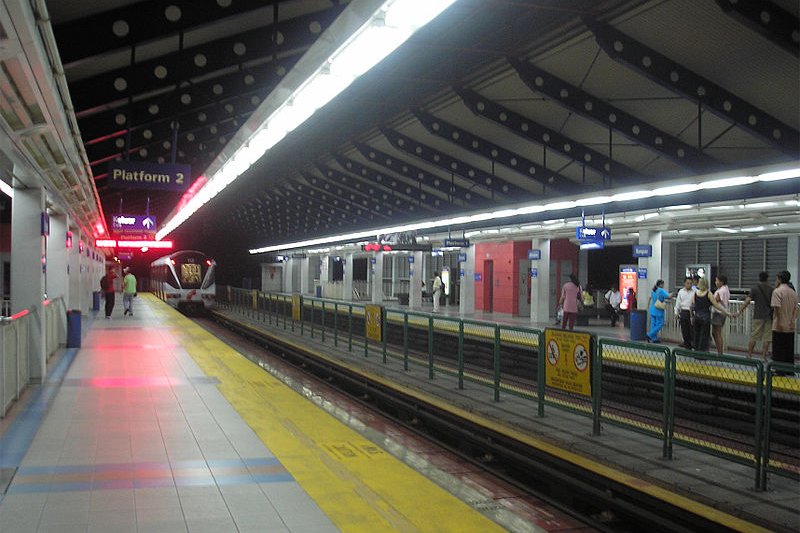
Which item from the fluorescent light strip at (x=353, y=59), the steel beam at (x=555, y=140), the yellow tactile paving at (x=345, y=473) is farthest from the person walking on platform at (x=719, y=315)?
the fluorescent light strip at (x=353, y=59)

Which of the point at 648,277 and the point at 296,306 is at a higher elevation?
the point at 648,277

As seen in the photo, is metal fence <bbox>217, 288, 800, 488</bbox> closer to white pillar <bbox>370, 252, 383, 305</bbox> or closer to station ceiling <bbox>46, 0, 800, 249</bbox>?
station ceiling <bbox>46, 0, 800, 249</bbox>

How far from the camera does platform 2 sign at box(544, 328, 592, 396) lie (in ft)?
26.3

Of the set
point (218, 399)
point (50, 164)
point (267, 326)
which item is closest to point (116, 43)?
point (50, 164)

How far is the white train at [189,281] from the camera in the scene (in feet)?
112

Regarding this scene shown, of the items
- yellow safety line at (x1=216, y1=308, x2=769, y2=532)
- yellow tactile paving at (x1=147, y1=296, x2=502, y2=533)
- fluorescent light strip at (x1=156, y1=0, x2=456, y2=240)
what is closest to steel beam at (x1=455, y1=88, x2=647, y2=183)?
fluorescent light strip at (x1=156, y1=0, x2=456, y2=240)

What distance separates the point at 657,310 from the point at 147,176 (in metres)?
10.7

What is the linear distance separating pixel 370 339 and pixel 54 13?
30.7 feet

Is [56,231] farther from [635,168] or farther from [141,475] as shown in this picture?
[635,168]

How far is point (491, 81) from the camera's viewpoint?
11.7 m

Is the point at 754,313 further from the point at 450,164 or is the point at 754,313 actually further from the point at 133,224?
the point at 133,224

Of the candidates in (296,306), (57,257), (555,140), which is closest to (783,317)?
(555,140)

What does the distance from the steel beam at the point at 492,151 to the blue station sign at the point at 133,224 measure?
47.6 ft

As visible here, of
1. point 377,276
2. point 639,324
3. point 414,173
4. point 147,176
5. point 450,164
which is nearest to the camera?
point 147,176
